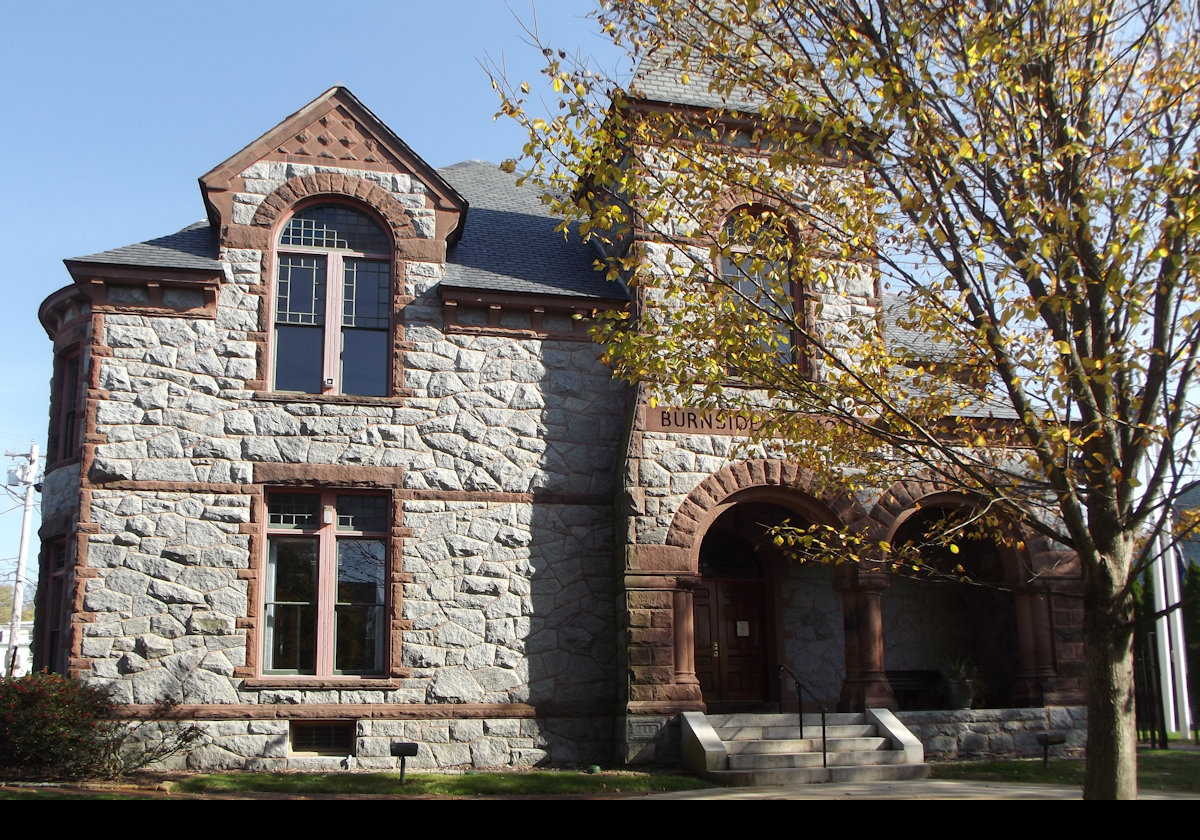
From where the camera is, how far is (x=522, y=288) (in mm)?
14984

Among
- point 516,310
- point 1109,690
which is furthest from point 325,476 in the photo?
point 1109,690

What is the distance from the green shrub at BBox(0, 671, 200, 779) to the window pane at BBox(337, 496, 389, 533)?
3.32 metres

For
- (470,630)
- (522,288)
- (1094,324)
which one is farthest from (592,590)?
(1094,324)

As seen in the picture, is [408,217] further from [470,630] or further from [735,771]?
[735,771]

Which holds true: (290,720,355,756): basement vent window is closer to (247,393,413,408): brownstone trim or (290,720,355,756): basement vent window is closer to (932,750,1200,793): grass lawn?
(247,393,413,408): brownstone trim

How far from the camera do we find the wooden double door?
52.3 feet

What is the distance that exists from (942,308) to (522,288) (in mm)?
7891

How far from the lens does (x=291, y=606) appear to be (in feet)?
44.6

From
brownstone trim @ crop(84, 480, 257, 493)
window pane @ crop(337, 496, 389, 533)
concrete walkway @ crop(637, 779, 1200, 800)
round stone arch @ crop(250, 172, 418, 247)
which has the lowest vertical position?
concrete walkway @ crop(637, 779, 1200, 800)

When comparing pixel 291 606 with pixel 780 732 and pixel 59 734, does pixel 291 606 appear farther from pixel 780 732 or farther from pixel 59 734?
pixel 780 732

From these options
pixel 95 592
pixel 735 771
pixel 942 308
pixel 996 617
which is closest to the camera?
pixel 942 308

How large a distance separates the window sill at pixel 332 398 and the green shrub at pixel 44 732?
14.2 feet

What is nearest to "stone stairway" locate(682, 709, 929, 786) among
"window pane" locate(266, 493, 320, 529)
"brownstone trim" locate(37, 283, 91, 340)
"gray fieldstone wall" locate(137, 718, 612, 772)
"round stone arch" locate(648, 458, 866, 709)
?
"round stone arch" locate(648, 458, 866, 709)
